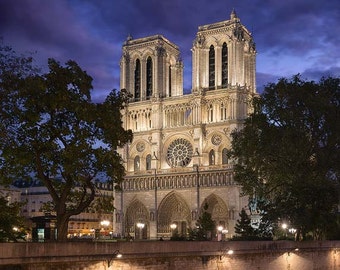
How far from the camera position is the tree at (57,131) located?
23.5m

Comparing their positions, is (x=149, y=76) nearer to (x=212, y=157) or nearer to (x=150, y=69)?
(x=150, y=69)

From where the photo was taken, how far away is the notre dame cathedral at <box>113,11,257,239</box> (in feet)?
238

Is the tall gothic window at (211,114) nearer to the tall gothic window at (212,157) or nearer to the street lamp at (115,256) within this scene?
the tall gothic window at (212,157)

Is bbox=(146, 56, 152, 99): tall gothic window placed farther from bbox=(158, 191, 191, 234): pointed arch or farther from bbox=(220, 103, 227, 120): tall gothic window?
bbox=(158, 191, 191, 234): pointed arch

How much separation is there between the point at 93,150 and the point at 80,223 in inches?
2649

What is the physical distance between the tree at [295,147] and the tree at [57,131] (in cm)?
1725

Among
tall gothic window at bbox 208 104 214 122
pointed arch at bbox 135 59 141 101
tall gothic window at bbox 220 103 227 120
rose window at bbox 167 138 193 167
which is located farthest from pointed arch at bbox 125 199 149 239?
tall gothic window at bbox 220 103 227 120

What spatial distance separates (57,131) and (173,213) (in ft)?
173

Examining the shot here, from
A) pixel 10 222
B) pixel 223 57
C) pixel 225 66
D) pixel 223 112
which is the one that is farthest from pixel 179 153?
pixel 10 222

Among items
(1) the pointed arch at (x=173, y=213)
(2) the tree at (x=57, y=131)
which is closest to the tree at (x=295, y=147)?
(2) the tree at (x=57, y=131)

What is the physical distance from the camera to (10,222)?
79.4ft

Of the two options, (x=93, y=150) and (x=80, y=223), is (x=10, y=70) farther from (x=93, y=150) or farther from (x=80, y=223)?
(x=80, y=223)

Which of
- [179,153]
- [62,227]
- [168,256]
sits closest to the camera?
[62,227]

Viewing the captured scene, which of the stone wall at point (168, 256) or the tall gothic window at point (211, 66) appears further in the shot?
Answer: the tall gothic window at point (211, 66)
